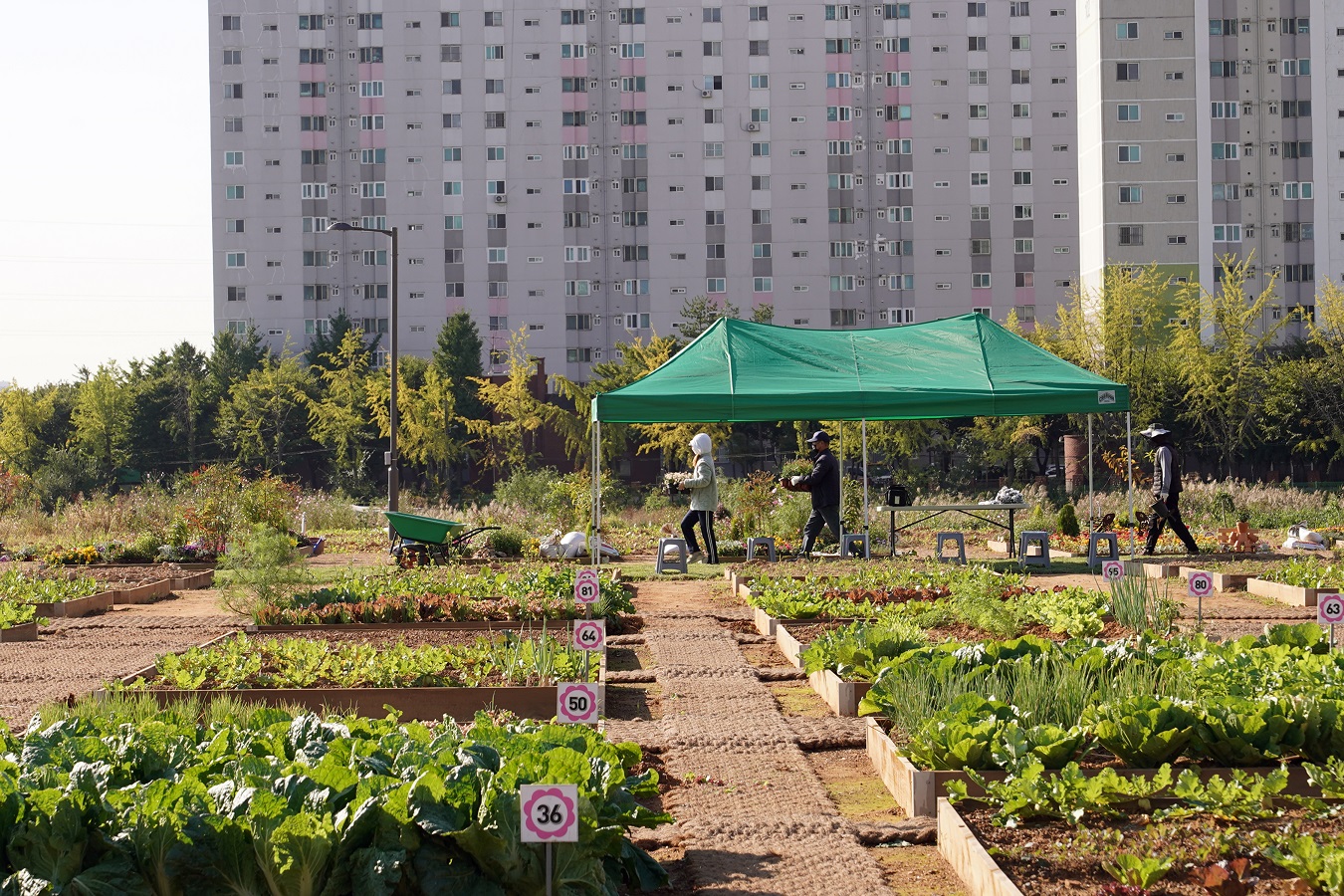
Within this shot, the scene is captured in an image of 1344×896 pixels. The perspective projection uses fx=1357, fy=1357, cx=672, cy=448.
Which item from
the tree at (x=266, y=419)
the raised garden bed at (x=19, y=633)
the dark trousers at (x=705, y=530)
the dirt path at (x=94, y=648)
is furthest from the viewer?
the tree at (x=266, y=419)

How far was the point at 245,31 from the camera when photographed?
70.6 meters

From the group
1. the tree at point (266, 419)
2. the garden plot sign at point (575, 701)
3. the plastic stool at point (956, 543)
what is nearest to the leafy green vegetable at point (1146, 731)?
the garden plot sign at point (575, 701)

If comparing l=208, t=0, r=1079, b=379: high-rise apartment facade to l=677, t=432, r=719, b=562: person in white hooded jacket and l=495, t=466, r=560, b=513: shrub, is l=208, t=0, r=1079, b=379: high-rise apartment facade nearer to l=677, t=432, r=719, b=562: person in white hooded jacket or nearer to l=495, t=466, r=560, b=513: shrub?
l=495, t=466, r=560, b=513: shrub

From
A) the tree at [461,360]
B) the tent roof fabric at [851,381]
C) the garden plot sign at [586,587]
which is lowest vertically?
the garden plot sign at [586,587]

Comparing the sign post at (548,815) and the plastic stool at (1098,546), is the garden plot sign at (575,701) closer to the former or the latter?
the sign post at (548,815)

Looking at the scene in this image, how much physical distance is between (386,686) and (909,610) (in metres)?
5.46

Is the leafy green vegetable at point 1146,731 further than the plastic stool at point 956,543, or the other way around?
the plastic stool at point 956,543

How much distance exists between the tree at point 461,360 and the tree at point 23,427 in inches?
662

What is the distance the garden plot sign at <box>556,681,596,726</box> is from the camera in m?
6.51

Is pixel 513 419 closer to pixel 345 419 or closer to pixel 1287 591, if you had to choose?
pixel 345 419

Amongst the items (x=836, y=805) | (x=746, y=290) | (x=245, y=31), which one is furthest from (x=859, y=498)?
(x=245, y=31)

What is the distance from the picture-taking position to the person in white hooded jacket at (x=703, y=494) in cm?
1900

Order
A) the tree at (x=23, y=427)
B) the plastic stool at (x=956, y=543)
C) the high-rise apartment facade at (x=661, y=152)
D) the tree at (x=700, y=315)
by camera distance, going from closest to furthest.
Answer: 1. the plastic stool at (x=956, y=543)
2. the tree at (x=23, y=427)
3. the tree at (x=700, y=315)
4. the high-rise apartment facade at (x=661, y=152)

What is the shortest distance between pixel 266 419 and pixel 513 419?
11888 mm
